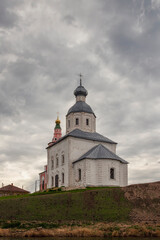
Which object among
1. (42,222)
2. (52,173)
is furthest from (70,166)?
(42,222)

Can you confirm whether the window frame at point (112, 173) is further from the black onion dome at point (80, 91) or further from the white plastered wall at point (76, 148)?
the black onion dome at point (80, 91)

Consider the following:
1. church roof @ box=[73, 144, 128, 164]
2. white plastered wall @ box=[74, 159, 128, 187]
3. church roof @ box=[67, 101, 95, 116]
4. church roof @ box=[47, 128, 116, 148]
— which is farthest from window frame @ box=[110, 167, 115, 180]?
church roof @ box=[67, 101, 95, 116]

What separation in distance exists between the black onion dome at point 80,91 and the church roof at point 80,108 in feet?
6.06

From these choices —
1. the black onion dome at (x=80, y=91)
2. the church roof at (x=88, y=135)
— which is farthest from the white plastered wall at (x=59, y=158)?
the black onion dome at (x=80, y=91)

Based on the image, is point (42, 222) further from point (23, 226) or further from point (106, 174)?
point (106, 174)

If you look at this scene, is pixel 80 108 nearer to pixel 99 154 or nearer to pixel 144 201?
pixel 99 154

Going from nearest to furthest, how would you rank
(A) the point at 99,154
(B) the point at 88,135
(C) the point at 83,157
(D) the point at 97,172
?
1. (D) the point at 97,172
2. (C) the point at 83,157
3. (A) the point at 99,154
4. (B) the point at 88,135

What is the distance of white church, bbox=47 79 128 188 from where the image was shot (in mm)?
38375

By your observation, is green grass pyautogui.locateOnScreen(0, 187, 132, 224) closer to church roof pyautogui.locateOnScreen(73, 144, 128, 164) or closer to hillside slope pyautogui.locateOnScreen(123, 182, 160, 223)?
hillside slope pyautogui.locateOnScreen(123, 182, 160, 223)

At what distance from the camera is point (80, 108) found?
1890 inches

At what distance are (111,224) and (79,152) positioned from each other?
64.3 feet

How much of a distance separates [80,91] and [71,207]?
27.0 metres

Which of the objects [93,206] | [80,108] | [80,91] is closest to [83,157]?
[80,108]

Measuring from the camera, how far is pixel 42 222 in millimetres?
24484
